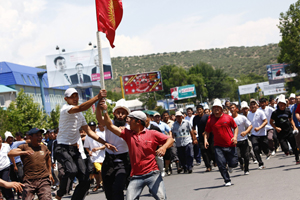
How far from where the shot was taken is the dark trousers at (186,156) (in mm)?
14688

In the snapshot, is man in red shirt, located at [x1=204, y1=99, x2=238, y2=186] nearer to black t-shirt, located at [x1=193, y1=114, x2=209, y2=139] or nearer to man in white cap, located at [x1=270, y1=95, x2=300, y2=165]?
man in white cap, located at [x1=270, y1=95, x2=300, y2=165]

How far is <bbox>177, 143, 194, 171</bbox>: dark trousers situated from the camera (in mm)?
14688

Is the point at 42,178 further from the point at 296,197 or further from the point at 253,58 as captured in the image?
the point at 253,58

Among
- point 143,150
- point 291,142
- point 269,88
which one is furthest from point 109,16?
point 269,88

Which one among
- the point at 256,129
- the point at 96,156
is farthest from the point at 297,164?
the point at 96,156

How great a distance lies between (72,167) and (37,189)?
1.10 m

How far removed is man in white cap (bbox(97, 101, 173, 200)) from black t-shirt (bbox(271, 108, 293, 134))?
7.12m

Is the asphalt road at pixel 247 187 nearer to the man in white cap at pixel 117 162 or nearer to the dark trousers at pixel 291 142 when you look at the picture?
the dark trousers at pixel 291 142

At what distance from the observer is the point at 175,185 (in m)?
11.6

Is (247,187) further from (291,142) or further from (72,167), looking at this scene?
(72,167)

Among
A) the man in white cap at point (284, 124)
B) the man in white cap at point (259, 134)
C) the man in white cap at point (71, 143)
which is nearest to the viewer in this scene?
the man in white cap at point (71, 143)

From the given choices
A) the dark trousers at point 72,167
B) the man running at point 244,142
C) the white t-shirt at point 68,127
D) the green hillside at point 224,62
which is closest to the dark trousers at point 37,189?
the dark trousers at point 72,167

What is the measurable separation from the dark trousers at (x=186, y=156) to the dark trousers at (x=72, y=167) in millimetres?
7587

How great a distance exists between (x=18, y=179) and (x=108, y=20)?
Answer: 26.4 ft
